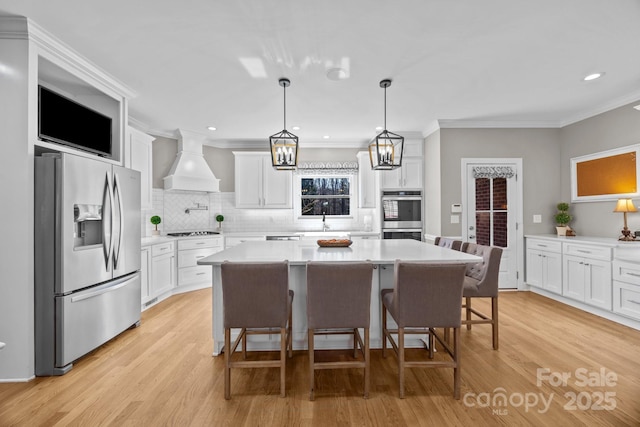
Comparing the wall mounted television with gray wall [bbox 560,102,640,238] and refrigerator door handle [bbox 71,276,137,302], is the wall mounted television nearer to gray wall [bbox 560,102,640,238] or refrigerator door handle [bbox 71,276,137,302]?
refrigerator door handle [bbox 71,276,137,302]

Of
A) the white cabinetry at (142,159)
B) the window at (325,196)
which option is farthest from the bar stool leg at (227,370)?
the window at (325,196)

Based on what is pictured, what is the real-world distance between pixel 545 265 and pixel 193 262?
525 centimetres

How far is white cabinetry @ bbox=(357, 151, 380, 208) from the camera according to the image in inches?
222

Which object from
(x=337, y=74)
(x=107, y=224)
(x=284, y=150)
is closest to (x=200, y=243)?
(x=107, y=224)

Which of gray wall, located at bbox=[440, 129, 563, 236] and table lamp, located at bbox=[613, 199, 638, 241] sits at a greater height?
gray wall, located at bbox=[440, 129, 563, 236]

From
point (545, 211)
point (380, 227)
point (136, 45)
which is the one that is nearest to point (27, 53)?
point (136, 45)

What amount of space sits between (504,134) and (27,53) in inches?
221

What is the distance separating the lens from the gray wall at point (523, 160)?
4.68 m

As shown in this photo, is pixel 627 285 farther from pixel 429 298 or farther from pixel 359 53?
pixel 359 53

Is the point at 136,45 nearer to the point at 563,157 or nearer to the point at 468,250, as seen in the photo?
the point at 468,250

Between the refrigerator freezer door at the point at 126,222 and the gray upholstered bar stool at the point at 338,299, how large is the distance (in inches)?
81.3

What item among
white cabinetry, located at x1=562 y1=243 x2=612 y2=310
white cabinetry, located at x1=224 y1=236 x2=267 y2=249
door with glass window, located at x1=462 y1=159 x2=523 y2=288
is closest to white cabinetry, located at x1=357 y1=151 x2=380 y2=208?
door with glass window, located at x1=462 y1=159 x2=523 y2=288

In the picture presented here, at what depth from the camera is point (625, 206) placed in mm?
3551

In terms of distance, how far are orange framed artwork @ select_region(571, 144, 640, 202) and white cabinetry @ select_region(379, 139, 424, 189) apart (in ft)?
7.16
